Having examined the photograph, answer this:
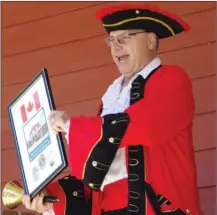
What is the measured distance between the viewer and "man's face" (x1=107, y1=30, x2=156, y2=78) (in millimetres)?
2281

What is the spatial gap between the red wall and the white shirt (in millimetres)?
580

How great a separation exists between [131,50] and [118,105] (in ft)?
0.59

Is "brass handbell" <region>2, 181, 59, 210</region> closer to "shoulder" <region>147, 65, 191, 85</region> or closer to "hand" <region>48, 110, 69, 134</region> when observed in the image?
"hand" <region>48, 110, 69, 134</region>

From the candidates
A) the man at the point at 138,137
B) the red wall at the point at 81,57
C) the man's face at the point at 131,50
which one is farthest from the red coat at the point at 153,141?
the red wall at the point at 81,57

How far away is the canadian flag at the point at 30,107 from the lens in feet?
7.27

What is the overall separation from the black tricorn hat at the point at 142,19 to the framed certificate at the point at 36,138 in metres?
0.27

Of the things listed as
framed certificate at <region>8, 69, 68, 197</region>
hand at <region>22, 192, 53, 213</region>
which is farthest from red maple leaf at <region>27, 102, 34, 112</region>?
hand at <region>22, 192, 53, 213</region>

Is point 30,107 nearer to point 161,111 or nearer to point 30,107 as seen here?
point 30,107

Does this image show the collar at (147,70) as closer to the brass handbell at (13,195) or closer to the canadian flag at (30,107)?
the canadian flag at (30,107)

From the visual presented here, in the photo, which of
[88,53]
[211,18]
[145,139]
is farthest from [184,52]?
[145,139]

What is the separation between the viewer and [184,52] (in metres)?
2.89

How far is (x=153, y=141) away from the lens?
6.73 feet

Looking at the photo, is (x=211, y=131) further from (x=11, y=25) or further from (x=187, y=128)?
(x=11, y=25)

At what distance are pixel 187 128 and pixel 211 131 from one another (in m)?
0.64
